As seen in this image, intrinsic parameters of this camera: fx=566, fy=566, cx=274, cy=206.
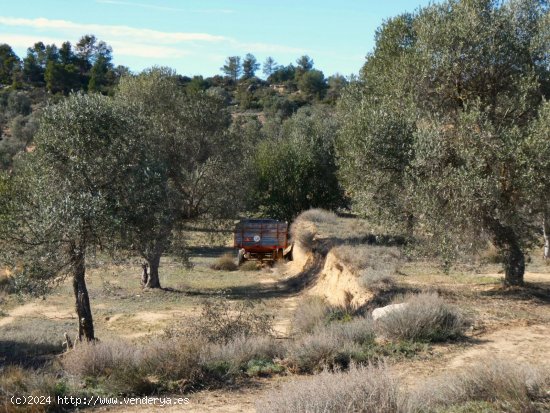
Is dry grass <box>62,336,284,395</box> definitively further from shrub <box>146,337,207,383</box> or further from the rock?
the rock

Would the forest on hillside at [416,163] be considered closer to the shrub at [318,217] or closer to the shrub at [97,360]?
the shrub at [97,360]

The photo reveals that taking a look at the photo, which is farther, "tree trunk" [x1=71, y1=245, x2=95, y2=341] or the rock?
"tree trunk" [x1=71, y1=245, x2=95, y2=341]

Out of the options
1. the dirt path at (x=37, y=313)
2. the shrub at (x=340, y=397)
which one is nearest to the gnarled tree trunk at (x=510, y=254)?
the shrub at (x=340, y=397)

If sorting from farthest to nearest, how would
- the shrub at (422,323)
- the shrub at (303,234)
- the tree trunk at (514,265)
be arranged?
1. the shrub at (303,234)
2. the tree trunk at (514,265)
3. the shrub at (422,323)

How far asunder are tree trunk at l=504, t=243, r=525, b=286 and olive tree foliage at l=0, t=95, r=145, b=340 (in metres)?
10.4

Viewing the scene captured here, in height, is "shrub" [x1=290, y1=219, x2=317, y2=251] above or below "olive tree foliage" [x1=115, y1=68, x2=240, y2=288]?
below

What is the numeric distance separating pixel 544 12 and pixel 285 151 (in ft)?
89.3

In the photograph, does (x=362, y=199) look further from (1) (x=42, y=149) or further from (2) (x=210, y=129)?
(2) (x=210, y=129)

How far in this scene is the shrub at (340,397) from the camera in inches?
221

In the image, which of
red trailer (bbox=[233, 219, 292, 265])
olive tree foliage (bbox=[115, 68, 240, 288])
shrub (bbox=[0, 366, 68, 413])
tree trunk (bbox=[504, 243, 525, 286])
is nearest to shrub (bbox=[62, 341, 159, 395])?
shrub (bbox=[0, 366, 68, 413])

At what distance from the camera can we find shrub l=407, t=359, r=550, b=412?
6621mm

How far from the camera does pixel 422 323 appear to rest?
11312 mm

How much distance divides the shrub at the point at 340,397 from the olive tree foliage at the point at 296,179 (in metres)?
33.5

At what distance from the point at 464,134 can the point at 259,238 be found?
741 inches
